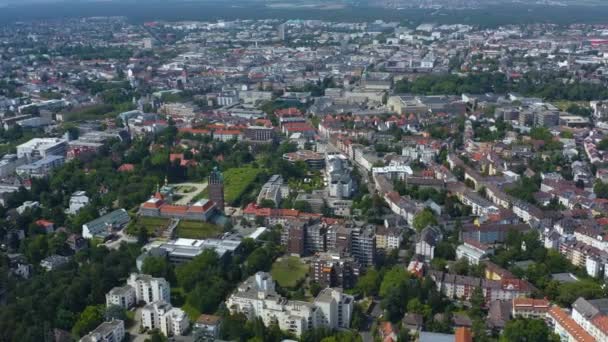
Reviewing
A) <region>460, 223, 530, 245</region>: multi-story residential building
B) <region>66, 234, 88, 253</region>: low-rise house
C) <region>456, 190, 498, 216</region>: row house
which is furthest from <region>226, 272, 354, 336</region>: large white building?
<region>456, 190, 498, 216</region>: row house

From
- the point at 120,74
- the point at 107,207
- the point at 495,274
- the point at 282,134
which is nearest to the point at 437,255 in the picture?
the point at 495,274

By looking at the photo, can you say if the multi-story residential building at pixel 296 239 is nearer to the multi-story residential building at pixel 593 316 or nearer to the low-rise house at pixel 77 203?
the multi-story residential building at pixel 593 316

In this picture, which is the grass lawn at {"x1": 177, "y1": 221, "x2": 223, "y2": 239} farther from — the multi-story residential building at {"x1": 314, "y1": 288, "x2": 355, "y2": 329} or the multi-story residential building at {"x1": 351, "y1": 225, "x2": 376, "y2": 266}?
the multi-story residential building at {"x1": 314, "y1": 288, "x2": 355, "y2": 329}

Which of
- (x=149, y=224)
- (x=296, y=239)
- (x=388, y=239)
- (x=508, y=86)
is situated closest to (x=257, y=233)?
(x=296, y=239)

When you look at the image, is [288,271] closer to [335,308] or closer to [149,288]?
[335,308]

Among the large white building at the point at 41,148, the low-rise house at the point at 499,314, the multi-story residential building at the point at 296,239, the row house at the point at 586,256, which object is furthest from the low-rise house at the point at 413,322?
the large white building at the point at 41,148

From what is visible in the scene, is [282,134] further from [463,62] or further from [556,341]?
[463,62]
